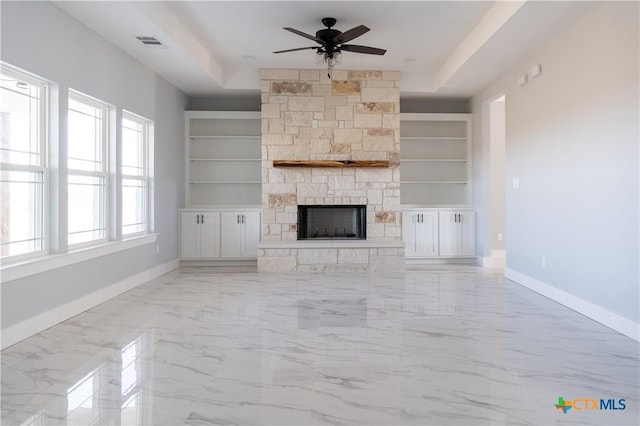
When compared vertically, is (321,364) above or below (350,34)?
below

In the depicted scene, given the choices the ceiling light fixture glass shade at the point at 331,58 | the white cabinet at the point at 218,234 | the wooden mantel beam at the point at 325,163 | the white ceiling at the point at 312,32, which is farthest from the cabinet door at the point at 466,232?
the ceiling light fixture glass shade at the point at 331,58

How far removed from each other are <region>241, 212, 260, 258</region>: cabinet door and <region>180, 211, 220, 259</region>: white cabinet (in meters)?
0.42

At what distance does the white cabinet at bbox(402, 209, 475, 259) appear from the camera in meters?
7.15

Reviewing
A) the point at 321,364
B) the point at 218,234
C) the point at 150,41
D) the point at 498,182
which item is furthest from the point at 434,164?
the point at 321,364

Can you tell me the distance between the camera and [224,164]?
7.55 m

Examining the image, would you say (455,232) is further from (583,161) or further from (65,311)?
(65,311)

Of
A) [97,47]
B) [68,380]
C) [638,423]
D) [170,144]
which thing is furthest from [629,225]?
[170,144]

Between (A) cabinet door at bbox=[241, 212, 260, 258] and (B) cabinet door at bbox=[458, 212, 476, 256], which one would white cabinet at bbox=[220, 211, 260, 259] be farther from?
(B) cabinet door at bbox=[458, 212, 476, 256]

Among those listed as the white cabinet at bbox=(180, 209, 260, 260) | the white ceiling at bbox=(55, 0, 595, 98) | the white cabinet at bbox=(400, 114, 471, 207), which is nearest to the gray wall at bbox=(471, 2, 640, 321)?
the white ceiling at bbox=(55, 0, 595, 98)

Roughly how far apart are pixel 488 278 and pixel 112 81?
508 cm

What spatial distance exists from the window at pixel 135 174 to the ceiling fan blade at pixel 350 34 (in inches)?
102

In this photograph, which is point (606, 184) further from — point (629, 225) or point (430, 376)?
point (430, 376)

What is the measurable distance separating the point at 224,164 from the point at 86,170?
319 cm

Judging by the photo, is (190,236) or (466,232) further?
(466,232)
